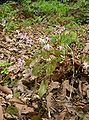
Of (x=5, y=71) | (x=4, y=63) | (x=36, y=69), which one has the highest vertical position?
(x=4, y=63)

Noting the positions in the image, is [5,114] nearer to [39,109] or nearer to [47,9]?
[39,109]

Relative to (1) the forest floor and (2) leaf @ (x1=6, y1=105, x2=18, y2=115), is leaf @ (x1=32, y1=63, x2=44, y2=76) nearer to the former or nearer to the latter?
(1) the forest floor

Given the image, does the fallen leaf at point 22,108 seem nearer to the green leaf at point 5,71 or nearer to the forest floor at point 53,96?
the forest floor at point 53,96

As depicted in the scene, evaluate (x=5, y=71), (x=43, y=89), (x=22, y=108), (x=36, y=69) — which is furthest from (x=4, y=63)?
(x=22, y=108)

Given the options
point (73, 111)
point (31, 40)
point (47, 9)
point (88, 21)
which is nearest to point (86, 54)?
point (73, 111)

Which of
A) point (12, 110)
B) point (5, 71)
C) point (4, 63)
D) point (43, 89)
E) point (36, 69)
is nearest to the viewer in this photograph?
point (12, 110)

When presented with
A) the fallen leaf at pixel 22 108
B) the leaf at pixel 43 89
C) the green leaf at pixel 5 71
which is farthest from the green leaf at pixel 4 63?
the fallen leaf at pixel 22 108

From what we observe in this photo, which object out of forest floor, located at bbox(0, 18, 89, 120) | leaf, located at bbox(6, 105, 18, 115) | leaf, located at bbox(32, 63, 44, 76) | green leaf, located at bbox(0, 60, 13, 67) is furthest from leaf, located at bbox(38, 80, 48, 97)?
green leaf, located at bbox(0, 60, 13, 67)

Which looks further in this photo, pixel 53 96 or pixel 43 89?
pixel 53 96

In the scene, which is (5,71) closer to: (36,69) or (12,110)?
(36,69)

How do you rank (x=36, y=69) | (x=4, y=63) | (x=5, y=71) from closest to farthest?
1. (x=36, y=69)
2. (x=5, y=71)
3. (x=4, y=63)

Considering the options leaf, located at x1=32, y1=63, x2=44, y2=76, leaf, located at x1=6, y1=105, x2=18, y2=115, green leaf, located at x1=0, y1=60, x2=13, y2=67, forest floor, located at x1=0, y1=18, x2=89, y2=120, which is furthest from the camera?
green leaf, located at x1=0, y1=60, x2=13, y2=67
